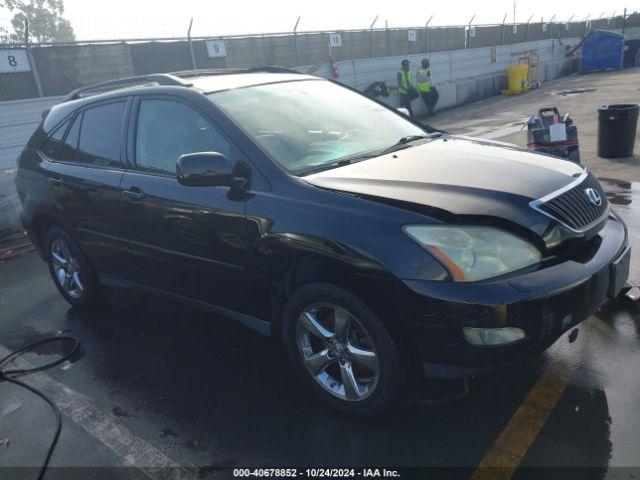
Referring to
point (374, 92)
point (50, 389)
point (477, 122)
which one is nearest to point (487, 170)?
point (50, 389)

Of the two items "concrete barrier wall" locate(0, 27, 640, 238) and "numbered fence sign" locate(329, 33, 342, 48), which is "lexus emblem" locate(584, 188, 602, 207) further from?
"numbered fence sign" locate(329, 33, 342, 48)

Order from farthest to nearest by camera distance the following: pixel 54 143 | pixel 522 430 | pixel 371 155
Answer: pixel 54 143, pixel 371 155, pixel 522 430

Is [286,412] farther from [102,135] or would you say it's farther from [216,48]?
[216,48]

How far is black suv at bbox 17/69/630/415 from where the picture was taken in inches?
95.9

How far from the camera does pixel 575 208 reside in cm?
278

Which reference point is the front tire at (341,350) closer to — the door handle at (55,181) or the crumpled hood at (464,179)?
the crumpled hood at (464,179)

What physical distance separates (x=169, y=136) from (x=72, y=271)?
1956mm

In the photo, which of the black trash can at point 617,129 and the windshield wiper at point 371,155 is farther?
the black trash can at point 617,129

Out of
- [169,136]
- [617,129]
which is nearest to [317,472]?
[169,136]

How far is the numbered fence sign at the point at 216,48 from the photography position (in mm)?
14164

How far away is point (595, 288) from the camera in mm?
2584

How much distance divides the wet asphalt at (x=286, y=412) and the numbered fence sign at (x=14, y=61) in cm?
910

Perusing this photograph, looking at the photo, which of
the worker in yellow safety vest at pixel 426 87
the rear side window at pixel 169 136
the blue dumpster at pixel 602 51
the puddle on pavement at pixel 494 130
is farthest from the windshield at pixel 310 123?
the blue dumpster at pixel 602 51

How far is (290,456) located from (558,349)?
1814mm
